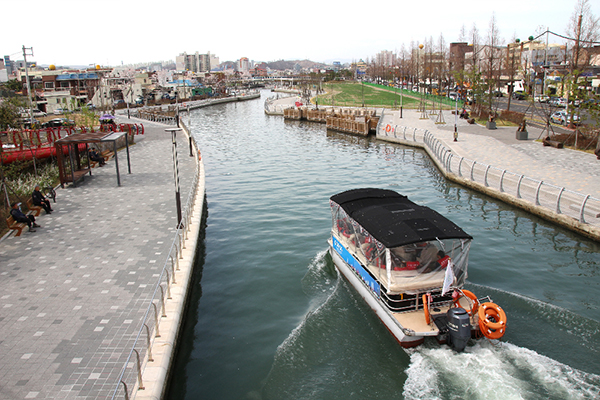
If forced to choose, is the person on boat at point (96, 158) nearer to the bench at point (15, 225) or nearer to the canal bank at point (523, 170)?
the bench at point (15, 225)

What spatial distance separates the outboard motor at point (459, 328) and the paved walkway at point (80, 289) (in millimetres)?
7524

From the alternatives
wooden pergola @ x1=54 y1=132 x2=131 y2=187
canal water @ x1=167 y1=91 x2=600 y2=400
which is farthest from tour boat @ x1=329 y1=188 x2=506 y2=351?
wooden pergola @ x1=54 y1=132 x2=131 y2=187

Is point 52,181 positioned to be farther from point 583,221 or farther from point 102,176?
point 583,221

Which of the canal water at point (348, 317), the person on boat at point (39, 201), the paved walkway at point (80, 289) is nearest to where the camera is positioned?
the paved walkway at point (80, 289)

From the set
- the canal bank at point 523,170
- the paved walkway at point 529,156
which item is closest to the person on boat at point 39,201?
the canal bank at point 523,170

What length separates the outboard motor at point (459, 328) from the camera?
417 inches

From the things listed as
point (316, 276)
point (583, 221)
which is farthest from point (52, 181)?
point (583, 221)

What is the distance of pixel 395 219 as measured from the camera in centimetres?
1293

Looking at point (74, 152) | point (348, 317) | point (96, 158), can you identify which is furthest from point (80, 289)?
point (96, 158)

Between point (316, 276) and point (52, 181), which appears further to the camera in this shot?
point (52, 181)

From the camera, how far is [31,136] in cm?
2972

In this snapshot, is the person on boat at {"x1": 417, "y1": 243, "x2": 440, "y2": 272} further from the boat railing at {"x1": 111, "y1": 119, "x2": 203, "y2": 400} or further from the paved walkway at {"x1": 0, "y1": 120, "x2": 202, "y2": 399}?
the paved walkway at {"x1": 0, "y1": 120, "x2": 202, "y2": 399}

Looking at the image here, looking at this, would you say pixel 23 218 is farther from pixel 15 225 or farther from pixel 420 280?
pixel 420 280

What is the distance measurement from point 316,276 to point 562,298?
8086 mm
